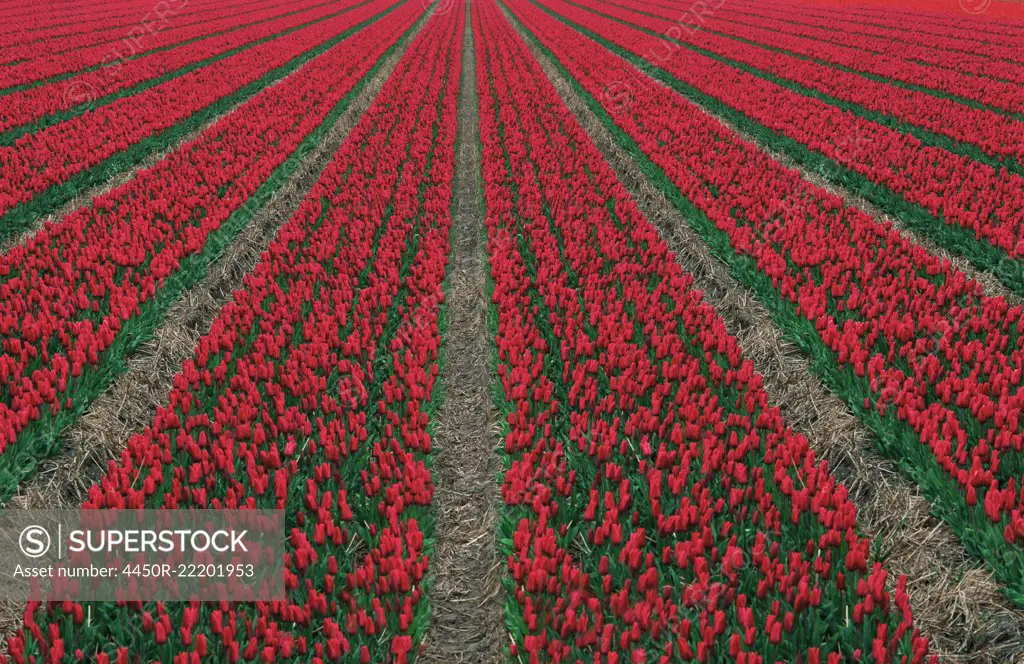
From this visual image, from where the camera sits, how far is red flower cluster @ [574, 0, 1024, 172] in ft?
39.8

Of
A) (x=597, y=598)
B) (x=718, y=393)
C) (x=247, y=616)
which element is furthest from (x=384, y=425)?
(x=718, y=393)

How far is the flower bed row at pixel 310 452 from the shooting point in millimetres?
3273

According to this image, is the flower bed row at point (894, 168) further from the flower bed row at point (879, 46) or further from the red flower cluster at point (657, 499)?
the flower bed row at point (879, 46)

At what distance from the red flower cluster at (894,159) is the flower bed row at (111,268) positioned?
33.0 ft

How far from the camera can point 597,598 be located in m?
3.55

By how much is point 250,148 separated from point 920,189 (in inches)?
461

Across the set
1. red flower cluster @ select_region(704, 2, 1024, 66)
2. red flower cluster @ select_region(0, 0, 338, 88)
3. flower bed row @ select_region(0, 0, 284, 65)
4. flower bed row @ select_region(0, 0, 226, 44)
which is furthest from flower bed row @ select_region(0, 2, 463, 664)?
flower bed row @ select_region(0, 0, 226, 44)

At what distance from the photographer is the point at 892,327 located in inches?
236

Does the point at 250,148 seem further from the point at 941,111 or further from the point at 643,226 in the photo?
the point at 941,111

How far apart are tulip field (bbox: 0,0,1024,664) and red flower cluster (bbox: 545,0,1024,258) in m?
0.08

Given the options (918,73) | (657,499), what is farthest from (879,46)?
(657,499)

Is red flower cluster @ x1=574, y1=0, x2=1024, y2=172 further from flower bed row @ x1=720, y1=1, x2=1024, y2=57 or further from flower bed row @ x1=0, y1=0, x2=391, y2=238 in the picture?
flower bed row @ x1=0, y1=0, x2=391, y2=238
